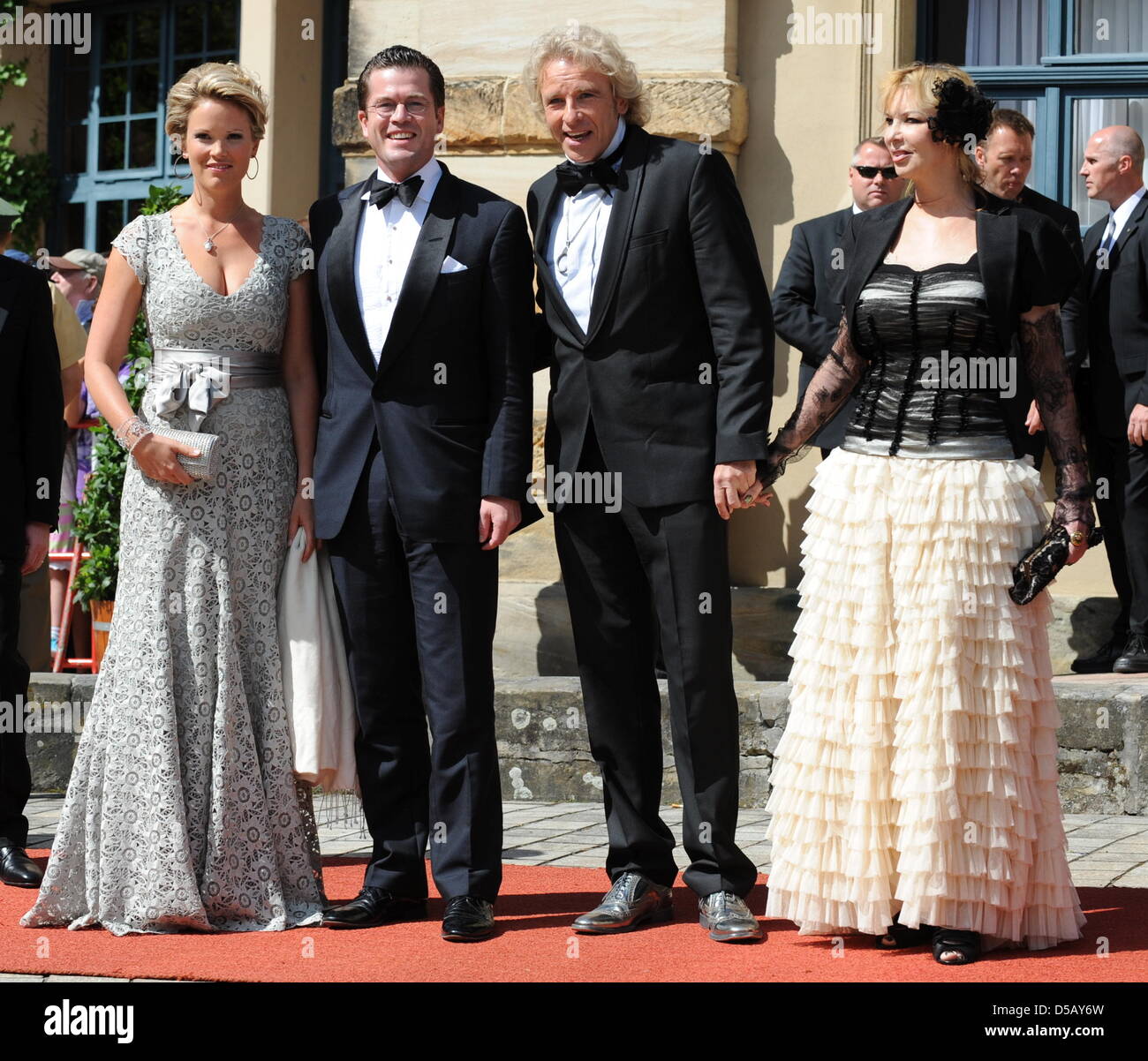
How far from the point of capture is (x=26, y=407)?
596cm

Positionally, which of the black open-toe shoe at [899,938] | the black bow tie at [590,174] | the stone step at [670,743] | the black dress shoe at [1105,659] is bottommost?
the black open-toe shoe at [899,938]

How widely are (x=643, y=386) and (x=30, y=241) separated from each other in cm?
732

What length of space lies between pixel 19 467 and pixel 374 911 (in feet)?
6.54

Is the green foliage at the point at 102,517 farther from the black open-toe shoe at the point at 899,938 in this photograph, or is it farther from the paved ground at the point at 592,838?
the black open-toe shoe at the point at 899,938

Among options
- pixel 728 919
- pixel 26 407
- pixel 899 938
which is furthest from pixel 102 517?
pixel 899 938

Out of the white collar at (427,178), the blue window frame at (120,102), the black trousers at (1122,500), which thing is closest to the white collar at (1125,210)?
the black trousers at (1122,500)

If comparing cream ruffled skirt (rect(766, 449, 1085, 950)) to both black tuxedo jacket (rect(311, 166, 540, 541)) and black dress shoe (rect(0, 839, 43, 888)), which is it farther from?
black dress shoe (rect(0, 839, 43, 888))

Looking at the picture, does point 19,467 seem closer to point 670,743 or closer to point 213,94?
point 213,94

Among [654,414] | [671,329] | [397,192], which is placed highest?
[397,192]

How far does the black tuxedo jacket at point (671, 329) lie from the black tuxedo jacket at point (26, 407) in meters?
2.00

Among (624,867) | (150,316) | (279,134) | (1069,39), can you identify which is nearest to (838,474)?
(624,867)

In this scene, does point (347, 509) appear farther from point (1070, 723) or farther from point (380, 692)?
point (1070, 723)

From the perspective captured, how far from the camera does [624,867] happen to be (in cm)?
504

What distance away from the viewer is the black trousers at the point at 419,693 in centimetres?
493
